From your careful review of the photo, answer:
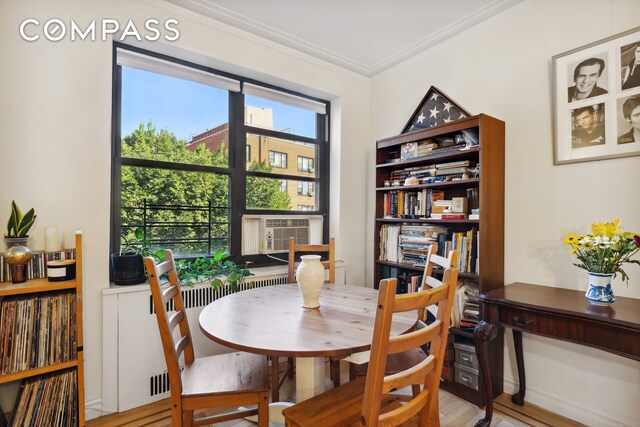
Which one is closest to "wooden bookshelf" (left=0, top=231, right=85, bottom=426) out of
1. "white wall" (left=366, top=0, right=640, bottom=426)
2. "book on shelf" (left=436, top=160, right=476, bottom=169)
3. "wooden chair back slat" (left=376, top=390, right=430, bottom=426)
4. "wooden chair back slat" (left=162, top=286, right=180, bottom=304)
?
"wooden chair back slat" (left=162, top=286, right=180, bottom=304)

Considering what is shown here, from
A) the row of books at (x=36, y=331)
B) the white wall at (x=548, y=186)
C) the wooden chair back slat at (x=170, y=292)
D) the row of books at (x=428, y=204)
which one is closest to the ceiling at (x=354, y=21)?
the white wall at (x=548, y=186)

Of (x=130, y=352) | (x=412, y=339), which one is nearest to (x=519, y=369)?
(x=412, y=339)

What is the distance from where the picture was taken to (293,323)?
1410 mm

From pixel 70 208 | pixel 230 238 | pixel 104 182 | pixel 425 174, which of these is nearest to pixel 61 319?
pixel 70 208

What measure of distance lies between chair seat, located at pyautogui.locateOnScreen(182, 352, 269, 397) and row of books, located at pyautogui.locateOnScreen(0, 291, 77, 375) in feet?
2.26

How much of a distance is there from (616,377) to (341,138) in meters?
2.61

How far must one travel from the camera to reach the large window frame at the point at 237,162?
2.19 meters

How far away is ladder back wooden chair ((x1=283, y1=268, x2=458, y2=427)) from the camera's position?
934 millimetres

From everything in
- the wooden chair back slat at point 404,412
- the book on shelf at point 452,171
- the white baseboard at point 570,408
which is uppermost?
the book on shelf at point 452,171

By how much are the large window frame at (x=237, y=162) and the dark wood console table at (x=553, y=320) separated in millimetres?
1754

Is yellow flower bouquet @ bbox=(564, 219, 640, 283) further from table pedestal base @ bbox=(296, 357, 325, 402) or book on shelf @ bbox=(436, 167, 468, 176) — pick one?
table pedestal base @ bbox=(296, 357, 325, 402)

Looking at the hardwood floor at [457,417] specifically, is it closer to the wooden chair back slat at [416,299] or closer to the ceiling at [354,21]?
the wooden chair back slat at [416,299]

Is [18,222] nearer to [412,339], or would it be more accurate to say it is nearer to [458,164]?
[412,339]

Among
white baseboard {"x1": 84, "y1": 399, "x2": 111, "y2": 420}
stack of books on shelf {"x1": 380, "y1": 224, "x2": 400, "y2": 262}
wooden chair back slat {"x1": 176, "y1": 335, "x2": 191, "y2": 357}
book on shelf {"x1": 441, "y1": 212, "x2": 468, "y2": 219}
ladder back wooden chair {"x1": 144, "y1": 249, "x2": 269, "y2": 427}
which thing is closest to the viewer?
ladder back wooden chair {"x1": 144, "y1": 249, "x2": 269, "y2": 427}
